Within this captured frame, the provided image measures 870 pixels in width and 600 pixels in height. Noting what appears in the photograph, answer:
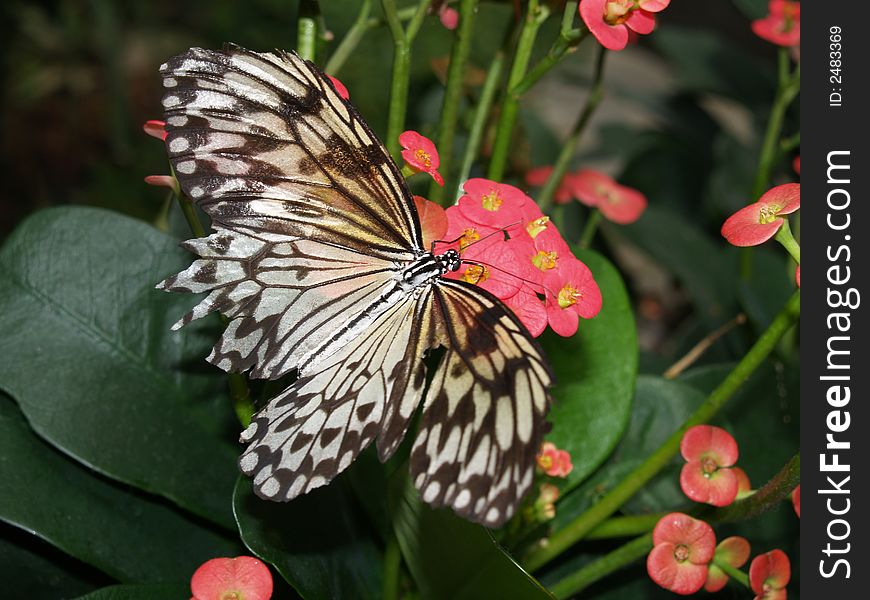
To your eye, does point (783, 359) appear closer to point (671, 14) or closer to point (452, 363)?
point (452, 363)

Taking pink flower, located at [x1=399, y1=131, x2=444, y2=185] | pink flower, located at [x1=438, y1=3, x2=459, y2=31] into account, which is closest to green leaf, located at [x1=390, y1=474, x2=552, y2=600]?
pink flower, located at [x1=399, y1=131, x2=444, y2=185]

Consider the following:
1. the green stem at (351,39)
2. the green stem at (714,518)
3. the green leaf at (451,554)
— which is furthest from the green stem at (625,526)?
the green stem at (351,39)

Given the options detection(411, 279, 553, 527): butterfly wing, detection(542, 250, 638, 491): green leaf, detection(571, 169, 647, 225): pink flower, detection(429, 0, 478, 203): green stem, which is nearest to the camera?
detection(411, 279, 553, 527): butterfly wing

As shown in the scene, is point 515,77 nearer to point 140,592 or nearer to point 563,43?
point 563,43

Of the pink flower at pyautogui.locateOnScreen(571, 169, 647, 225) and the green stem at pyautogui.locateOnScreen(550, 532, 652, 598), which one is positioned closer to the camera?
→ the green stem at pyautogui.locateOnScreen(550, 532, 652, 598)

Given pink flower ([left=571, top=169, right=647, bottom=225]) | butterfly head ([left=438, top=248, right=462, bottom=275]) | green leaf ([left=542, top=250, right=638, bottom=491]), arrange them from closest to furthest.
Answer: butterfly head ([left=438, top=248, right=462, bottom=275])
green leaf ([left=542, top=250, right=638, bottom=491])
pink flower ([left=571, top=169, right=647, bottom=225])

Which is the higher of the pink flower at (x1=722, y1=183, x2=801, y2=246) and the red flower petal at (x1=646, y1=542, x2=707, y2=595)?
the pink flower at (x1=722, y1=183, x2=801, y2=246)

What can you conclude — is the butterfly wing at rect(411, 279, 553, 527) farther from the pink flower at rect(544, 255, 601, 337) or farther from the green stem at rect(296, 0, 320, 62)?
the green stem at rect(296, 0, 320, 62)

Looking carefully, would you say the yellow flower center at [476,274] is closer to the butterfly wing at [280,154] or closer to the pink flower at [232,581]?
the butterfly wing at [280,154]
